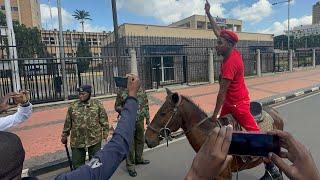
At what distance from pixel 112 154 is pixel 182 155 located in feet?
16.0

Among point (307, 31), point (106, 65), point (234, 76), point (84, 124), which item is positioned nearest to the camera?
point (234, 76)

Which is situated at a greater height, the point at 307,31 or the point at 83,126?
the point at 307,31

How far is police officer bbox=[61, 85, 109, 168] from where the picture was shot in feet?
14.5

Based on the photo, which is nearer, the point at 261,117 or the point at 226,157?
the point at 226,157

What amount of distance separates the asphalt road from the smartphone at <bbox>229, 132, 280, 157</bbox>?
4094mm

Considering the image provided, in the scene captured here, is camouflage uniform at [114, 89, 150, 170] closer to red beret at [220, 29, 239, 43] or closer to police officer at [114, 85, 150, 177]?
police officer at [114, 85, 150, 177]

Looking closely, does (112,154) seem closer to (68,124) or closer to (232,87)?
(232,87)

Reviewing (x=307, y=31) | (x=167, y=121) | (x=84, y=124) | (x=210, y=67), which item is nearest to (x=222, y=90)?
(x=167, y=121)

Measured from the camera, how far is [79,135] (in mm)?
4430

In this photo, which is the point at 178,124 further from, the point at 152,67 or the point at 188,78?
the point at 188,78

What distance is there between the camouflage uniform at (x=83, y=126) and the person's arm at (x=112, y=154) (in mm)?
2956

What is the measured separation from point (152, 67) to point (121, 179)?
1290 cm

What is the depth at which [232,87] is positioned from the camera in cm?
364

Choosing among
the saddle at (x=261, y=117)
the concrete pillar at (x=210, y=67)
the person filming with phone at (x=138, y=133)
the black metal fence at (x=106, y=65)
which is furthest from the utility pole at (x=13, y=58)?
the concrete pillar at (x=210, y=67)
